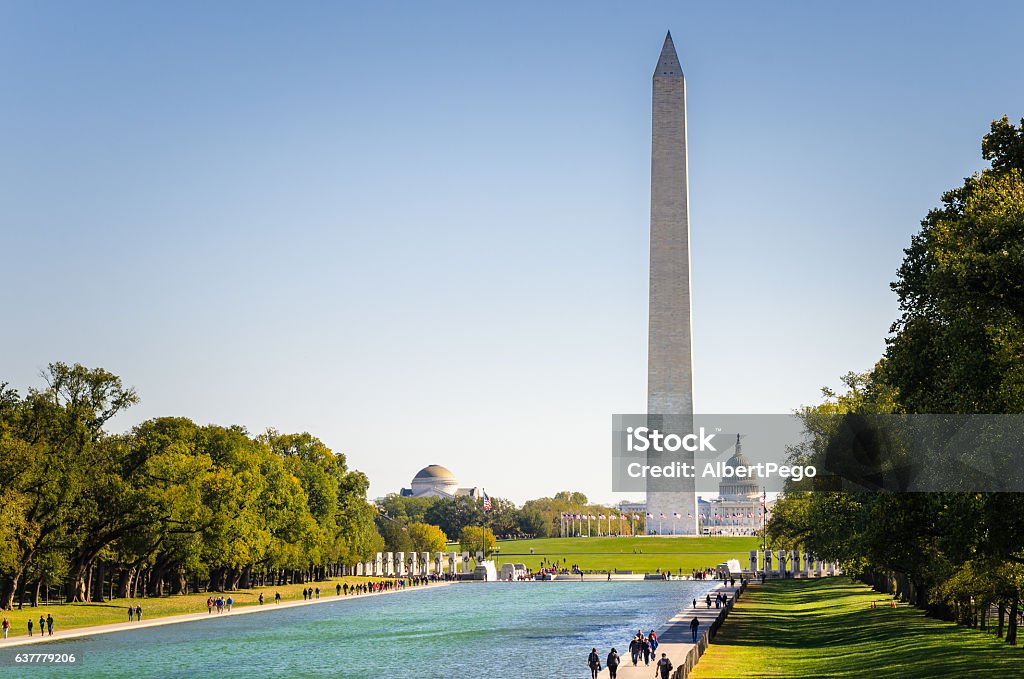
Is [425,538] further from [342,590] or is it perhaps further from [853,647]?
[853,647]

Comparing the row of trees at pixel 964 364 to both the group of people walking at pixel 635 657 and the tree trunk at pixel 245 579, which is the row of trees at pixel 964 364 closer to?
the group of people walking at pixel 635 657

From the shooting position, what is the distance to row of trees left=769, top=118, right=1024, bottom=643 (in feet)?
68.9

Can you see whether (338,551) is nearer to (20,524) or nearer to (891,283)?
(20,524)

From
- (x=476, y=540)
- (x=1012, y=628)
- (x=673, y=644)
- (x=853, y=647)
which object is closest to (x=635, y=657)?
(x=673, y=644)

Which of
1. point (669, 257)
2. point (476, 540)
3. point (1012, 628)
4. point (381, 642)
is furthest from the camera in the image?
point (476, 540)

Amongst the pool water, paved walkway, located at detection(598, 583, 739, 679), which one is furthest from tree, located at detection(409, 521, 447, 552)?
paved walkway, located at detection(598, 583, 739, 679)

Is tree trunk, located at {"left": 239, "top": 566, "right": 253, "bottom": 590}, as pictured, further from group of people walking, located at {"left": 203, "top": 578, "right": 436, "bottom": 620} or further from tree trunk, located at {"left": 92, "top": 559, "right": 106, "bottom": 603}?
tree trunk, located at {"left": 92, "top": 559, "right": 106, "bottom": 603}

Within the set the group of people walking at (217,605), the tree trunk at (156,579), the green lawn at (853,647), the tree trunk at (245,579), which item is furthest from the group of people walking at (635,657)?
the tree trunk at (245,579)

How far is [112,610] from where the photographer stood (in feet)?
204

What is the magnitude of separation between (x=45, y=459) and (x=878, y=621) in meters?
37.4

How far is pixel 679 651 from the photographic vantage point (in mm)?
39062

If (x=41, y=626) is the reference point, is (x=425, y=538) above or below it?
above

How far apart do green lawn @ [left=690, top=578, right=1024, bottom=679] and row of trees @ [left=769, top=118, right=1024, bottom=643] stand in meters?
1.50

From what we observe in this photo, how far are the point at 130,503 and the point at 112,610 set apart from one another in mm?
5381
